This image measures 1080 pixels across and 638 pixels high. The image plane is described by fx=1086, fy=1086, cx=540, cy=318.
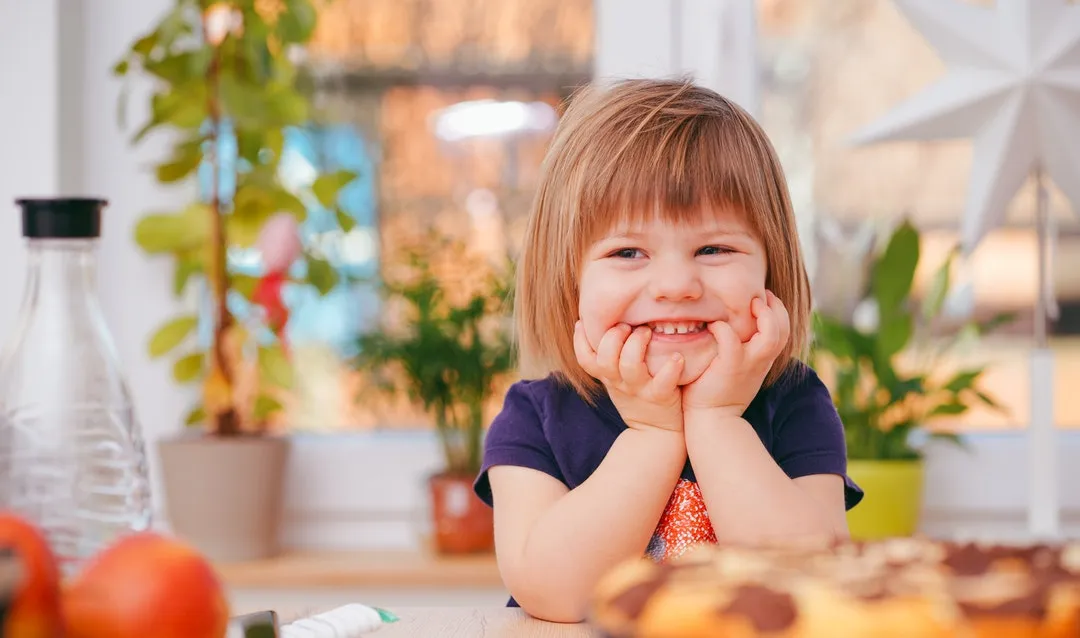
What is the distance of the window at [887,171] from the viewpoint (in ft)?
5.99

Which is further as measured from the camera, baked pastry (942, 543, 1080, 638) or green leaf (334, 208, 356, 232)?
green leaf (334, 208, 356, 232)

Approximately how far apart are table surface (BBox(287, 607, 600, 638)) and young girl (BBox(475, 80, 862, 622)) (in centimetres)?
4

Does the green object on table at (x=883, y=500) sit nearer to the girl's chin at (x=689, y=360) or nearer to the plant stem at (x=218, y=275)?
the girl's chin at (x=689, y=360)

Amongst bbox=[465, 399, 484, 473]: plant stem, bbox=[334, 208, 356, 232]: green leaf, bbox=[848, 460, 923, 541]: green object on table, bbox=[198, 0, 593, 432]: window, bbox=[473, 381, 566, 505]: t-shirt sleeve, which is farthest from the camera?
bbox=[198, 0, 593, 432]: window

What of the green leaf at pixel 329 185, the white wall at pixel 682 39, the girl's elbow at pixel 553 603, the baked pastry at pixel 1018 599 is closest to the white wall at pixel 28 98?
the green leaf at pixel 329 185

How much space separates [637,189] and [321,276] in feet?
3.11

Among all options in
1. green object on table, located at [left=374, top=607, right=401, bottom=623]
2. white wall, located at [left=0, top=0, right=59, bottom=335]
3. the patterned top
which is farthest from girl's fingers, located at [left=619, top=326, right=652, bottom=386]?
white wall, located at [left=0, top=0, right=59, bottom=335]

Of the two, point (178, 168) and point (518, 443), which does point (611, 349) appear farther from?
point (178, 168)

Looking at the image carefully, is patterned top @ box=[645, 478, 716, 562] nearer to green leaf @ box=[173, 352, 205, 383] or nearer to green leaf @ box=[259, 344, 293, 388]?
green leaf @ box=[259, 344, 293, 388]

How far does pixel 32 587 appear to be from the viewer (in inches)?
13.7

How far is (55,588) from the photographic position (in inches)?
14.4

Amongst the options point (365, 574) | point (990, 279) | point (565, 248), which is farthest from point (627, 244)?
point (990, 279)

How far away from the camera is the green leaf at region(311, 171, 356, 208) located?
1.70 meters

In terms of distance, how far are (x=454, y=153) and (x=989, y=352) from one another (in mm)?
969
